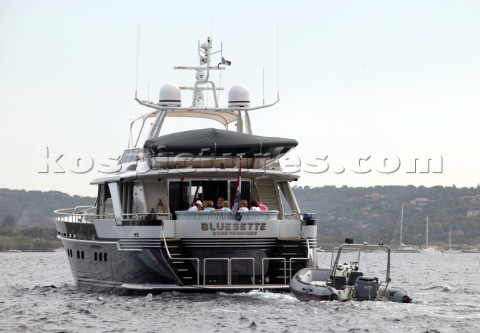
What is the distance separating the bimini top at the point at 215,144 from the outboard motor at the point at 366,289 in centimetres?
536

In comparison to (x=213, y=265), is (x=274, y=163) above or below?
above

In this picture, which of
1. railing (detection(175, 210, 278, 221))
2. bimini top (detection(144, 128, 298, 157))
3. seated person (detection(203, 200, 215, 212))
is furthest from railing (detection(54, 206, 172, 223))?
bimini top (detection(144, 128, 298, 157))

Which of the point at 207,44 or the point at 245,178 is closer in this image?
the point at 245,178

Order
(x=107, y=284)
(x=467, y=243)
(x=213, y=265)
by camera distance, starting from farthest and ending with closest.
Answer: (x=467, y=243) < (x=107, y=284) < (x=213, y=265)

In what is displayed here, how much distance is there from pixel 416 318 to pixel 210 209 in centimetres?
811

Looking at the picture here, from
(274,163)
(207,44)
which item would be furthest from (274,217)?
(207,44)

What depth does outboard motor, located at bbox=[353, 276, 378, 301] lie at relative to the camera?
107ft

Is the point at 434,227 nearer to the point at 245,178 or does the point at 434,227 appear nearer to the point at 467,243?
the point at 467,243

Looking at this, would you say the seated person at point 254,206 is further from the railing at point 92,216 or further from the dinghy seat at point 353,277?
the dinghy seat at point 353,277

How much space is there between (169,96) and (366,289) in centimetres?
1128

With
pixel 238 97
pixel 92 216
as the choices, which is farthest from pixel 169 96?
pixel 92 216

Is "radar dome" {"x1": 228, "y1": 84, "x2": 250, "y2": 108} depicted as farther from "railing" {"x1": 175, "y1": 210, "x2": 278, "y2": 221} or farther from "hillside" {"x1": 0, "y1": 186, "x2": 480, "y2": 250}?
"hillside" {"x1": 0, "y1": 186, "x2": 480, "y2": 250}

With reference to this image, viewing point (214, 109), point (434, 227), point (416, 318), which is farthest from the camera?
point (434, 227)

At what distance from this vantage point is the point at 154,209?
1453 inches
